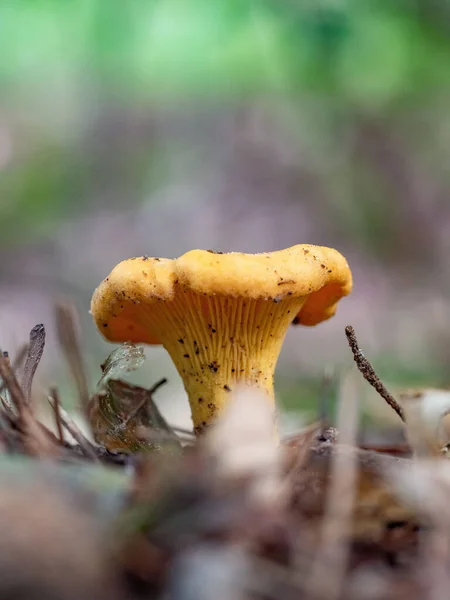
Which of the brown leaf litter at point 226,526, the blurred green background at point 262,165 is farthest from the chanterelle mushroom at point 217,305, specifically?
the blurred green background at point 262,165

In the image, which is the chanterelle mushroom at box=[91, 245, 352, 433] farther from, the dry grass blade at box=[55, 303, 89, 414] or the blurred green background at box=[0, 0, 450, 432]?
the blurred green background at box=[0, 0, 450, 432]

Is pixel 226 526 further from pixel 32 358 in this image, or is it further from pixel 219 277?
pixel 32 358

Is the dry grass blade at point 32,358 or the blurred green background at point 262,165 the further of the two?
the blurred green background at point 262,165

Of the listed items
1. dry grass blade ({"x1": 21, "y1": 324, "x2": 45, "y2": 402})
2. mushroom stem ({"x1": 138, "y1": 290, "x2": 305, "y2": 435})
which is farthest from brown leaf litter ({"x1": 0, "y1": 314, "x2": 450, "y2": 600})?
mushroom stem ({"x1": 138, "y1": 290, "x2": 305, "y2": 435})

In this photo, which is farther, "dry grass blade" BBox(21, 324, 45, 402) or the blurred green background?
the blurred green background

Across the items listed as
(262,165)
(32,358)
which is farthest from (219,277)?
(262,165)

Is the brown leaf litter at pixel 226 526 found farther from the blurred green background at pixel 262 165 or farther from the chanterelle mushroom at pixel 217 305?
the blurred green background at pixel 262 165

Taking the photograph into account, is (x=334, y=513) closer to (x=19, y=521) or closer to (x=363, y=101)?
(x=19, y=521)
